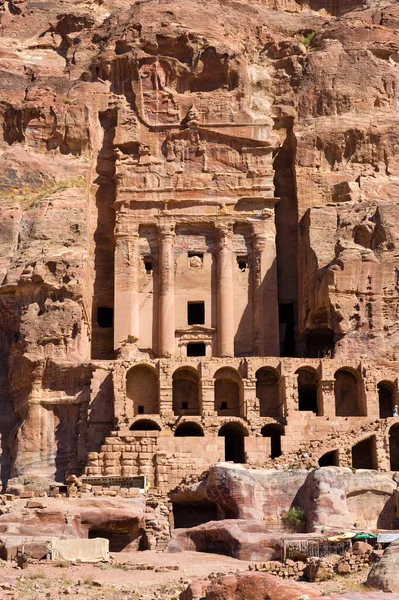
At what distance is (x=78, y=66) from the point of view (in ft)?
275

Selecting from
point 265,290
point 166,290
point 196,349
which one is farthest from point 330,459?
point 166,290

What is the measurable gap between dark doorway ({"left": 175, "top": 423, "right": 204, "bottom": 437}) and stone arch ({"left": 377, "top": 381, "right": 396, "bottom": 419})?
9981 millimetres

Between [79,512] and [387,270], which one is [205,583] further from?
[387,270]

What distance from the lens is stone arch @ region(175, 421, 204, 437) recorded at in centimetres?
6862

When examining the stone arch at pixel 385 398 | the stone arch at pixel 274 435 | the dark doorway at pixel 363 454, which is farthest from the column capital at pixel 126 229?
the dark doorway at pixel 363 454

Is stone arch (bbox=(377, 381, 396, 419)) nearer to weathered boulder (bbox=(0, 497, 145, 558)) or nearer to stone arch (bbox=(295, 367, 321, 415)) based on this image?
stone arch (bbox=(295, 367, 321, 415))

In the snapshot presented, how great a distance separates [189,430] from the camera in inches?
2766

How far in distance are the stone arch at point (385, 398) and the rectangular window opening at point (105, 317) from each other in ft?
55.6

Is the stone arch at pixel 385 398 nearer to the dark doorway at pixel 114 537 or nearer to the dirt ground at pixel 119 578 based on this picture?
the dark doorway at pixel 114 537

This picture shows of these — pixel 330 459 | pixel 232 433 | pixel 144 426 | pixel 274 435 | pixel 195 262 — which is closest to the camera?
pixel 330 459

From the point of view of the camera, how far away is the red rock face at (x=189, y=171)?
238ft

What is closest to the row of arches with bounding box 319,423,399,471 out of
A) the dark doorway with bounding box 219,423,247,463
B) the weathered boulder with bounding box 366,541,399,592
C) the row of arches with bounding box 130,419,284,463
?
the row of arches with bounding box 130,419,284,463

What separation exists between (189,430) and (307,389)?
7.58 m

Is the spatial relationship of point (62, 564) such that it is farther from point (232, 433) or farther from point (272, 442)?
point (232, 433)
